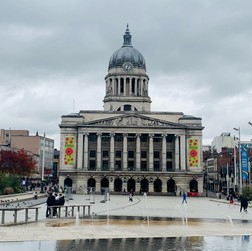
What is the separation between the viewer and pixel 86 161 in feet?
383

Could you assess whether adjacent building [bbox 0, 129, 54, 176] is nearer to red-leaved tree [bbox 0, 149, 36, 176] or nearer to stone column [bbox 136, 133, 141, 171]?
red-leaved tree [bbox 0, 149, 36, 176]

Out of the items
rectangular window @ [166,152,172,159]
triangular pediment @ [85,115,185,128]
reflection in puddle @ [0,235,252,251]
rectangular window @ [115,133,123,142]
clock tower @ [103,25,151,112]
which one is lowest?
reflection in puddle @ [0,235,252,251]

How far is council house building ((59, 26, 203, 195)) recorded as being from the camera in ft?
380

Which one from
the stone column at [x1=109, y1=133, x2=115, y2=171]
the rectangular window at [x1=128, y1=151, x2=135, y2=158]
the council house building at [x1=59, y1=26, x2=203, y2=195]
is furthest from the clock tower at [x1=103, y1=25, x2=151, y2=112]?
the rectangular window at [x1=128, y1=151, x2=135, y2=158]

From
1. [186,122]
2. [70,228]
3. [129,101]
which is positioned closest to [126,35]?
[129,101]

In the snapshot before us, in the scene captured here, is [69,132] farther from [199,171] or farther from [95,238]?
[95,238]

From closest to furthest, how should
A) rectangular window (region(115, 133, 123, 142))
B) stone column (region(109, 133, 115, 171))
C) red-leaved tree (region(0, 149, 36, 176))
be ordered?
red-leaved tree (region(0, 149, 36, 176)), stone column (region(109, 133, 115, 171)), rectangular window (region(115, 133, 123, 142))

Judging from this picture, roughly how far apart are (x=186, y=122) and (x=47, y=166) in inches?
3095

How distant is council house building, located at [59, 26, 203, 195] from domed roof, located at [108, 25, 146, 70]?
22571 mm

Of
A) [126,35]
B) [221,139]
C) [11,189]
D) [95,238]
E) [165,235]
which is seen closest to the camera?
[95,238]

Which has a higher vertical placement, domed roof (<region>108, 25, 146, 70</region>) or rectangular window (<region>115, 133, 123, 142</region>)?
domed roof (<region>108, 25, 146, 70</region>)

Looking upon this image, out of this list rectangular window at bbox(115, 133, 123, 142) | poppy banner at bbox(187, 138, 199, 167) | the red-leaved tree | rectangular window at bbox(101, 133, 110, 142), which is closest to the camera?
the red-leaved tree

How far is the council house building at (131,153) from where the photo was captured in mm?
115688

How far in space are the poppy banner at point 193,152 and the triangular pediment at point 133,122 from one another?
5041mm
